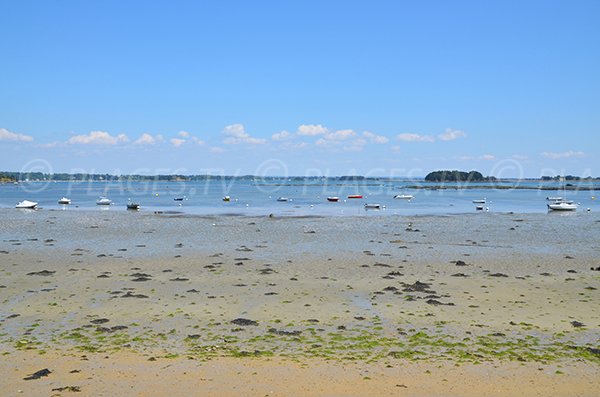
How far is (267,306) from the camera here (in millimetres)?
16344

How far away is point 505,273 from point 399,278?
4.90 meters

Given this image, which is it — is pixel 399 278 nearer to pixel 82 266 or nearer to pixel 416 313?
pixel 416 313

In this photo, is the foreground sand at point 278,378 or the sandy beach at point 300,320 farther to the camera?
the sandy beach at point 300,320

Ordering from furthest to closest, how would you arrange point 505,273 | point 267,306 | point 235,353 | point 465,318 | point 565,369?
point 505,273, point 267,306, point 465,318, point 235,353, point 565,369

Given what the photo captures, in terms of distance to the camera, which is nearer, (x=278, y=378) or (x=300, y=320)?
(x=278, y=378)

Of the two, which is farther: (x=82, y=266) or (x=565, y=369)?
(x=82, y=266)

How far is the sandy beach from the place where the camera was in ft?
33.3

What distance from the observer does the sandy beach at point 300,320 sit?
1015 centimetres

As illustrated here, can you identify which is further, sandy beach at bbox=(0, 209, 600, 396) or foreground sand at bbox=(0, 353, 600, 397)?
sandy beach at bbox=(0, 209, 600, 396)

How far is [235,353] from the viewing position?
11734 mm

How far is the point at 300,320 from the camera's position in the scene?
14.7 meters

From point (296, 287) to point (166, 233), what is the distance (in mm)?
22226

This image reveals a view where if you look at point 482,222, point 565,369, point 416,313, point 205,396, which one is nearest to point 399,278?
point 416,313

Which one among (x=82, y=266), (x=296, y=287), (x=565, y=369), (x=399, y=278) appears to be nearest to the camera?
(x=565, y=369)
